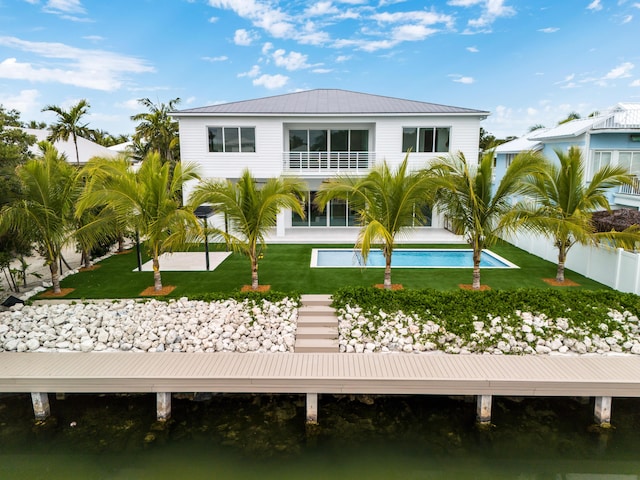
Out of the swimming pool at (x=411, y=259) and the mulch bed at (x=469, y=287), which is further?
the swimming pool at (x=411, y=259)

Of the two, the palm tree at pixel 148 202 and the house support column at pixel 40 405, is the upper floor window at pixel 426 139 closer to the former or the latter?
the palm tree at pixel 148 202

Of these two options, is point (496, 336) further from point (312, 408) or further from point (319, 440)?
point (319, 440)

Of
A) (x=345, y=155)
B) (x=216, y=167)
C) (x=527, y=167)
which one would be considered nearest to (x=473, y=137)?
(x=345, y=155)

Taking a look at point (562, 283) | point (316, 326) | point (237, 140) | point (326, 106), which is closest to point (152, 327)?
point (316, 326)

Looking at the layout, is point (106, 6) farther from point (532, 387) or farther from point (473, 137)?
point (532, 387)

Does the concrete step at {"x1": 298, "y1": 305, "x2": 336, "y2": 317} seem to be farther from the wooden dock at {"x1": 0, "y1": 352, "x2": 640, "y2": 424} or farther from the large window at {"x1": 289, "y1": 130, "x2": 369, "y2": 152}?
the large window at {"x1": 289, "y1": 130, "x2": 369, "y2": 152}

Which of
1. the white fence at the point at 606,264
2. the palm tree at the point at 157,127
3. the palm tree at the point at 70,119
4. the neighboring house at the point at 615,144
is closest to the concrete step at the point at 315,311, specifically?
the white fence at the point at 606,264
